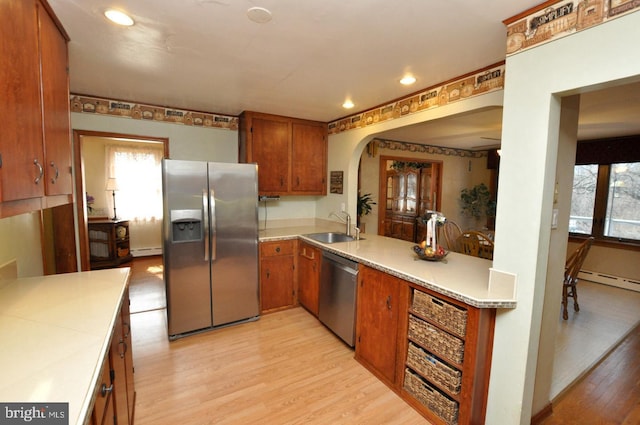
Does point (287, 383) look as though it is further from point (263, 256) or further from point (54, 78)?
point (54, 78)

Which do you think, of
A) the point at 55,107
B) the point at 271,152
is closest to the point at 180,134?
the point at 271,152

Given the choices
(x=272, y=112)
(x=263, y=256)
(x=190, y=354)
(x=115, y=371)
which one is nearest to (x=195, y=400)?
(x=190, y=354)

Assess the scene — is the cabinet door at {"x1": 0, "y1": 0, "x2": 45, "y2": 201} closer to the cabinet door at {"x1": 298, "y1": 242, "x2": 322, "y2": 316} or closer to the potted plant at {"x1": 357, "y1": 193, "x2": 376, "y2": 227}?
the cabinet door at {"x1": 298, "y1": 242, "x2": 322, "y2": 316}

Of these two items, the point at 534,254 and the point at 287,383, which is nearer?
the point at 534,254

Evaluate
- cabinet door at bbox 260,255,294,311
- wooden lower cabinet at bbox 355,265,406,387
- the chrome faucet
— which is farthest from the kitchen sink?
wooden lower cabinet at bbox 355,265,406,387

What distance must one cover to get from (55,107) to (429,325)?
2430mm

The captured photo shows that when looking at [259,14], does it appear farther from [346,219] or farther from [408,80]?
[346,219]

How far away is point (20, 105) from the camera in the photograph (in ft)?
3.53

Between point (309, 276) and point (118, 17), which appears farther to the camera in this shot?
point (309, 276)

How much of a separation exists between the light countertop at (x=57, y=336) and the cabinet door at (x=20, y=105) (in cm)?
53

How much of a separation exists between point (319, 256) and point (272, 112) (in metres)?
1.82

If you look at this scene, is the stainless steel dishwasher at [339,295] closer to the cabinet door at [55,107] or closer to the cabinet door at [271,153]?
the cabinet door at [271,153]

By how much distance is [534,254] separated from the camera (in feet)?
4.70

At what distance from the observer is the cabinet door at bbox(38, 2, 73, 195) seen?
4.35ft
